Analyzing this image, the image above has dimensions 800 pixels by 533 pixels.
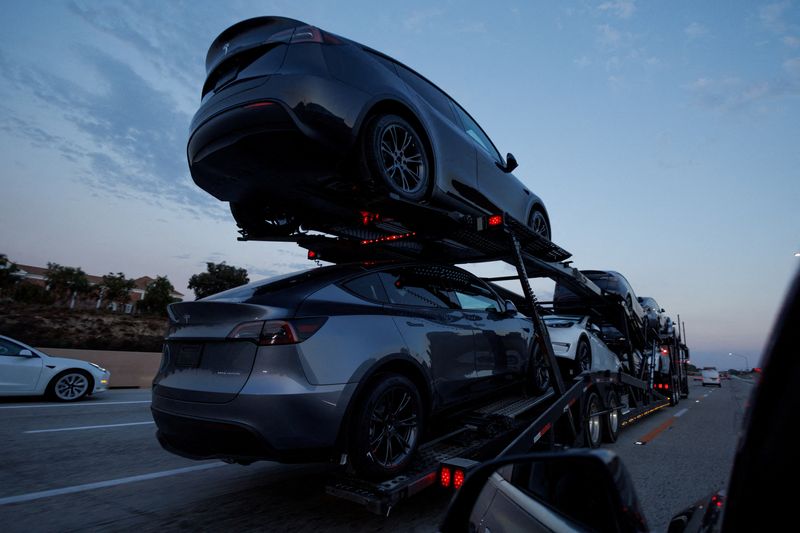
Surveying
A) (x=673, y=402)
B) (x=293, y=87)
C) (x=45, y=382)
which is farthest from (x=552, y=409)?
(x=673, y=402)

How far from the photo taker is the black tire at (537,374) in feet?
16.9

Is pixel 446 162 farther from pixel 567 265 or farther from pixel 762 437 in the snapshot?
pixel 762 437

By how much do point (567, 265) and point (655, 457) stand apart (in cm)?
268

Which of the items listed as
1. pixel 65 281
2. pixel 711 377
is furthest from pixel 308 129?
pixel 65 281

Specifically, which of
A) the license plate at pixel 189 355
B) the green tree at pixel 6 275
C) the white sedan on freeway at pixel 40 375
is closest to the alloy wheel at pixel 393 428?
the license plate at pixel 189 355

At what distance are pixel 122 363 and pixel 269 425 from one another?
14.3m

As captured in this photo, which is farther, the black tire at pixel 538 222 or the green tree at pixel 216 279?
the green tree at pixel 216 279

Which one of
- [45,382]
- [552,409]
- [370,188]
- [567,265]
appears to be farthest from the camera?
[45,382]

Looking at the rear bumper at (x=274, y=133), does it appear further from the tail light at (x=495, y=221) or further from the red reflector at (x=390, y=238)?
the tail light at (x=495, y=221)

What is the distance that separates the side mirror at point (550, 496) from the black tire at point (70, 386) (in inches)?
414

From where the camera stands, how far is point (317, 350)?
2791 millimetres

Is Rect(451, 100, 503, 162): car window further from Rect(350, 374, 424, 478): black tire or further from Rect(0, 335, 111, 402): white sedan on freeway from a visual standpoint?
Rect(0, 335, 111, 402): white sedan on freeway

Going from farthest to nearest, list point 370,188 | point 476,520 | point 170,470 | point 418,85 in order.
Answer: point 418,85 < point 170,470 < point 370,188 < point 476,520

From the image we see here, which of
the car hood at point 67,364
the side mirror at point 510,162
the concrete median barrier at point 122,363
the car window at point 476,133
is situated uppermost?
the car window at point 476,133
